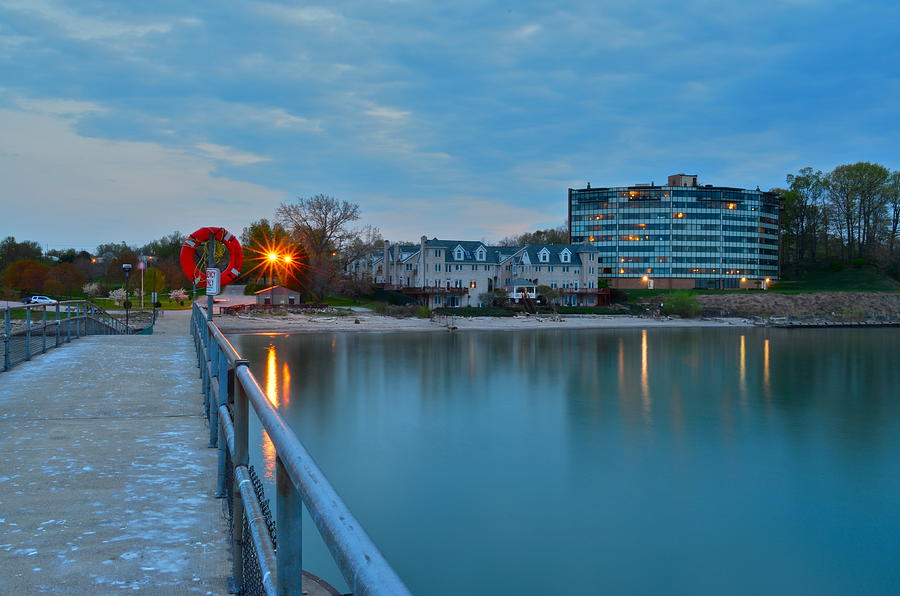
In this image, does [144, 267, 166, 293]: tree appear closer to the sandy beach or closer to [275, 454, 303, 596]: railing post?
the sandy beach

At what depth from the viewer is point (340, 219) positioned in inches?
2788

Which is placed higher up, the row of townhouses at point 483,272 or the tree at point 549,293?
the row of townhouses at point 483,272

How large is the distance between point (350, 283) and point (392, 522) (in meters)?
59.8

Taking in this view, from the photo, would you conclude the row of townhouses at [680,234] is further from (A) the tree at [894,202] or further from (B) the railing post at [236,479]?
(B) the railing post at [236,479]

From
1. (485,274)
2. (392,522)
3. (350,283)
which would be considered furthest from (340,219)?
(392,522)

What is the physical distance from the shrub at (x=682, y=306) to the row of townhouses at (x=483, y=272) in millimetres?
8011

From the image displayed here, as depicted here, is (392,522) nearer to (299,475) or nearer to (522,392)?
(299,475)

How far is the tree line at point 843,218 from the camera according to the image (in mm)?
106938

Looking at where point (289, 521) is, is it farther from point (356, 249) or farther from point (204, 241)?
point (356, 249)

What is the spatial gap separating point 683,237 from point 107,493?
108476mm

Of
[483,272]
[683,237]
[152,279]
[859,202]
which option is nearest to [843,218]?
[859,202]

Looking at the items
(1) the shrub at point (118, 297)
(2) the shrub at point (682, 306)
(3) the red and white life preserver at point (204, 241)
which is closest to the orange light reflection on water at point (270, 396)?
(3) the red and white life preserver at point (204, 241)

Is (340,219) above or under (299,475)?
above

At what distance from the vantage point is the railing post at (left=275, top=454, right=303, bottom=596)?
1998mm
